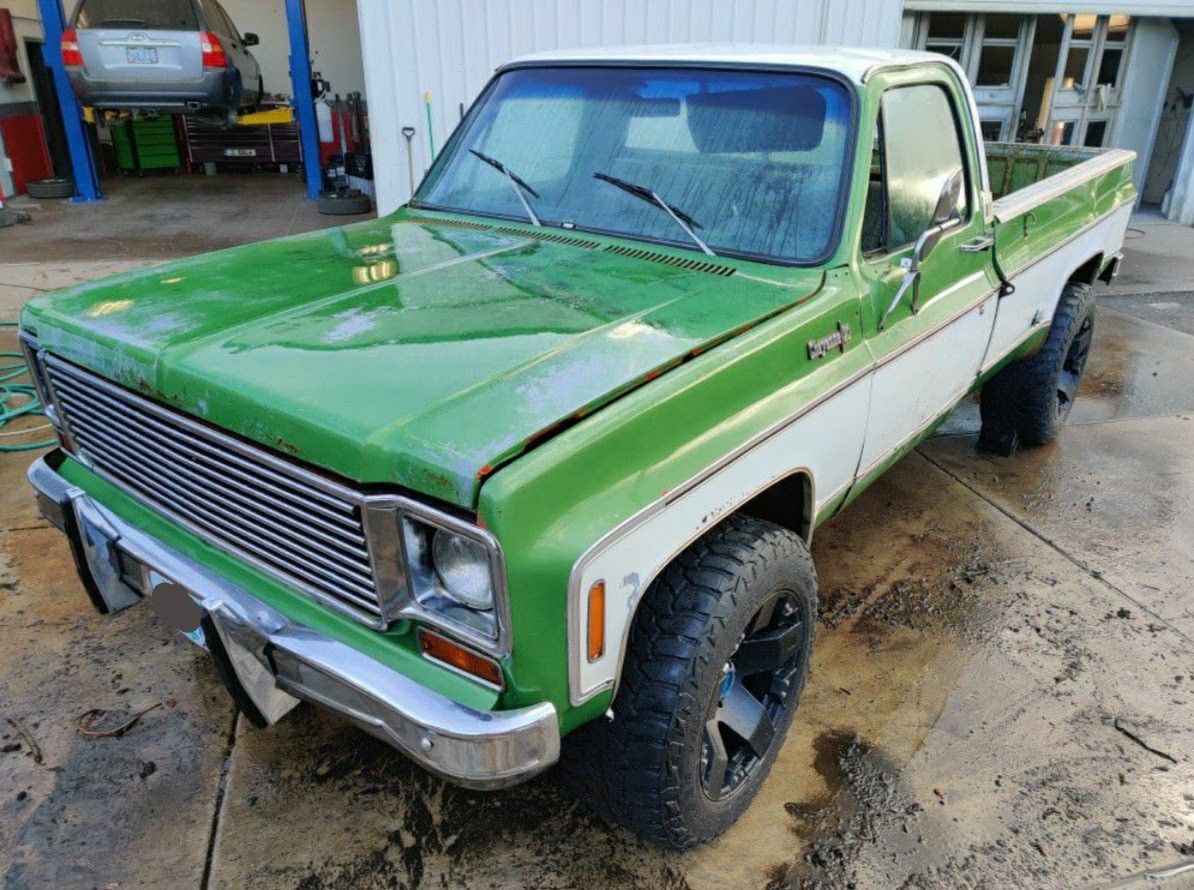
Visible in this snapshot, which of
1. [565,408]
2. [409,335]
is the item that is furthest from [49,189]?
[565,408]

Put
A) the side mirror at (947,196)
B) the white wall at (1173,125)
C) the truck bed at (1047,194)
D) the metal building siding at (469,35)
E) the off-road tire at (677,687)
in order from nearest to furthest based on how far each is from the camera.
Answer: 1. the off-road tire at (677,687)
2. the side mirror at (947,196)
3. the truck bed at (1047,194)
4. the metal building siding at (469,35)
5. the white wall at (1173,125)

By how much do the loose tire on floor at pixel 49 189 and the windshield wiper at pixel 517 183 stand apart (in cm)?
1084

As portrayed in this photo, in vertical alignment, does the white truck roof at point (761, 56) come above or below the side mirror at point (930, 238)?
above

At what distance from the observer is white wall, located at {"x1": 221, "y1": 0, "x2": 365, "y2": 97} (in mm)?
16688

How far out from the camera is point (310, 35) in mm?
16719

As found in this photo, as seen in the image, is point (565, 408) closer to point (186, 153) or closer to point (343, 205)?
point (343, 205)

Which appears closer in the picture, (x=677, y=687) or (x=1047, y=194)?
(x=677, y=687)

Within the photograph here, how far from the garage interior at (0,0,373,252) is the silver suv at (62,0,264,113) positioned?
32cm

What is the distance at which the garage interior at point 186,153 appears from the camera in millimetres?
10102

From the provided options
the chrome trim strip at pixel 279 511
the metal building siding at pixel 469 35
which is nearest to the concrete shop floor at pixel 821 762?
the chrome trim strip at pixel 279 511

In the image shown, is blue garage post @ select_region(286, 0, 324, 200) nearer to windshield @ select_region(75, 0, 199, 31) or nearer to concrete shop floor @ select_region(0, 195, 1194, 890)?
windshield @ select_region(75, 0, 199, 31)

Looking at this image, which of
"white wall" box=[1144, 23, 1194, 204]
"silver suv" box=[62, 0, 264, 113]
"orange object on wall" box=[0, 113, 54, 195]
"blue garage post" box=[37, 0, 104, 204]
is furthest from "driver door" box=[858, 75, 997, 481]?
"orange object on wall" box=[0, 113, 54, 195]

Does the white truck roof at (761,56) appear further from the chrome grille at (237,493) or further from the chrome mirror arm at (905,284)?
the chrome grille at (237,493)

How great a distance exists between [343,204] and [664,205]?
8.80 metres
